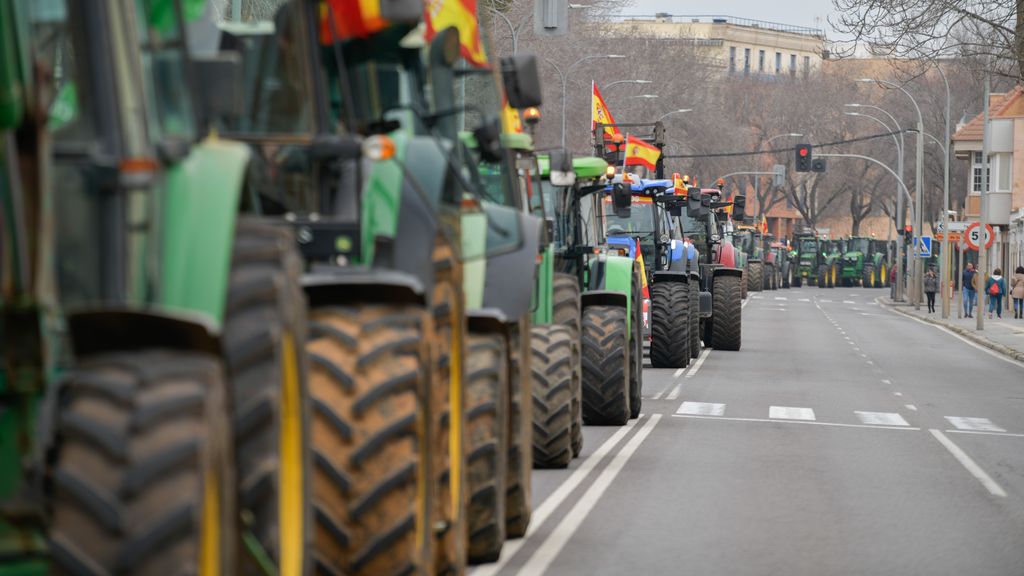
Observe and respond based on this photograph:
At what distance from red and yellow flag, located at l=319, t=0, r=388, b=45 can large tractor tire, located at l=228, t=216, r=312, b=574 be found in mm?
2185

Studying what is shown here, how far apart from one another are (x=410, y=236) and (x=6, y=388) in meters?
3.58

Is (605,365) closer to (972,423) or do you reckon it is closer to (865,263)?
(972,423)

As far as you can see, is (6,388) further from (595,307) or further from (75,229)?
(595,307)

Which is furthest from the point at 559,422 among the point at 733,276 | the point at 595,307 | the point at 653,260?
the point at 733,276

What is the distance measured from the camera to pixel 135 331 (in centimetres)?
484

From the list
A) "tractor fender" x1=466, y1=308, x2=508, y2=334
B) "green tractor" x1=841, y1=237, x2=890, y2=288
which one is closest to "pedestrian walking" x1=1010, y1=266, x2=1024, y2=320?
"green tractor" x1=841, y1=237, x2=890, y2=288

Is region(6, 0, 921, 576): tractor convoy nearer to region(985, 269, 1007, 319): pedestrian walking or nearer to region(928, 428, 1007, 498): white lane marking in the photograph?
region(928, 428, 1007, 498): white lane marking

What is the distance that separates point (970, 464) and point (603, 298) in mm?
4039

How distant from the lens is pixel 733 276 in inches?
1331

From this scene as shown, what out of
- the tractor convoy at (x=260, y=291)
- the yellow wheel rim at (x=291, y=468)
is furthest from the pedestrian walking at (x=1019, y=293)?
the yellow wheel rim at (x=291, y=468)

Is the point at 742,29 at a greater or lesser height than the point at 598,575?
greater

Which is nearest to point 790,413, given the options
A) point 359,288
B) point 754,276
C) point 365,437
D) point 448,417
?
point 448,417

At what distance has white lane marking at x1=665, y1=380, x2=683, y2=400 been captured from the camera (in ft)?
77.3

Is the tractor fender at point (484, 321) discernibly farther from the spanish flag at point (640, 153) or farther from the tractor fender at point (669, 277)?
the spanish flag at point (640, 153)
